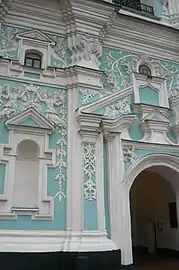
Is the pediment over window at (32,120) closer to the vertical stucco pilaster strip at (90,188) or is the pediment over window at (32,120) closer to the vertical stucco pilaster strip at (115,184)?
the vertical stucco pilaster strip at (90,188)

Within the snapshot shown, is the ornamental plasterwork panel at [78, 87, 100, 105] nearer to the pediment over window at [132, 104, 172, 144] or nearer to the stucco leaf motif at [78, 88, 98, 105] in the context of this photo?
the stucco leaf motif at [78, 88, 98, 105]

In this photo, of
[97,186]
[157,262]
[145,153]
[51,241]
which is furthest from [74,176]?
[157,262]

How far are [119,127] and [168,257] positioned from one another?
3853 millimetres

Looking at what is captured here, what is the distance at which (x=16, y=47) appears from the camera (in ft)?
23.3

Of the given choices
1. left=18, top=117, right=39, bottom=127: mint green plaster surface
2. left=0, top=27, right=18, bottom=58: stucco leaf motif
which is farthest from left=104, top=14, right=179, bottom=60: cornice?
left=18, top=117, right=39, bottom=127: mint green plaster surface

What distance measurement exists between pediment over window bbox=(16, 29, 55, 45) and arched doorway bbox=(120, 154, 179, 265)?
11.8 ft

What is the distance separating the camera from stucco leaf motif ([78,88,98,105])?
7043 mm

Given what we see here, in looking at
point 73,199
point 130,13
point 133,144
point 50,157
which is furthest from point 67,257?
point 130,13

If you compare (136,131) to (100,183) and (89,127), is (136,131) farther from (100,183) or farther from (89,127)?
(100,183)

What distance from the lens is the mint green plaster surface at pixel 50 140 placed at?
600 centimetres

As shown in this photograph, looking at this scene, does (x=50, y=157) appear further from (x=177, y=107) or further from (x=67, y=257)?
(x=177, y=107)

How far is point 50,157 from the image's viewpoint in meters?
6.51

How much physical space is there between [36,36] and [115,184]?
3.95 metres

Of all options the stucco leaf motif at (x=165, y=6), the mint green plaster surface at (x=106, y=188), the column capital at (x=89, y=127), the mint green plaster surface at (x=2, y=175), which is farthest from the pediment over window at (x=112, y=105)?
the stucco leaf motif at (x=165, y=6)
